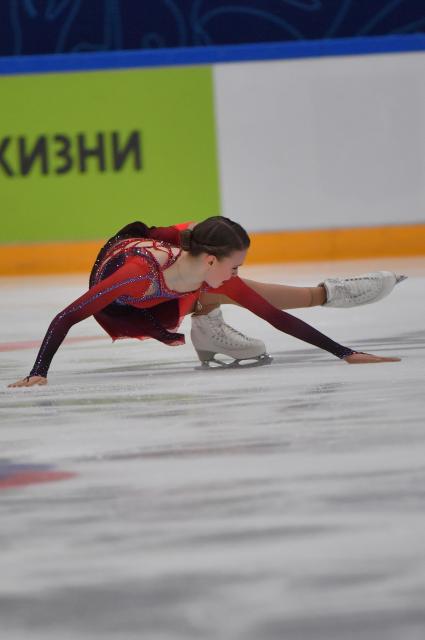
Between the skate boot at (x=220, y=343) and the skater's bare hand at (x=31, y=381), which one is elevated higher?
the skate boot at (x=220, y=343)

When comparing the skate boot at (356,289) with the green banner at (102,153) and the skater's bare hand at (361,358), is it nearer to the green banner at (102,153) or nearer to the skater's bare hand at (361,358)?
the skater's bare hand at (361,358)

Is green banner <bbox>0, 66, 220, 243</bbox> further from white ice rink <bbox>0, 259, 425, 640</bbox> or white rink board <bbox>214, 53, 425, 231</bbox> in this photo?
white ice rink <bbox>0, 259, 425, 640</bbox>

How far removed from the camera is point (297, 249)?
18.3ft

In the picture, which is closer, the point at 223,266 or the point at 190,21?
Result: the point at 223,266

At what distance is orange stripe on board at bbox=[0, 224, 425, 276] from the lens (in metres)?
5.57

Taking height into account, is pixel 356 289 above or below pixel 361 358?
above

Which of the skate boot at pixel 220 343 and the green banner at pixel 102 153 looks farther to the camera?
the green banner at pixel 102 153

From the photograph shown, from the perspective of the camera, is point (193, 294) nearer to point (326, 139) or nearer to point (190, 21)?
point (326, 139)

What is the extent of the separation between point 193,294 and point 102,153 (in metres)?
3.17

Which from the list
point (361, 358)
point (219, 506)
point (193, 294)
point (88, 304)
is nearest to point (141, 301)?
point (193, 294)

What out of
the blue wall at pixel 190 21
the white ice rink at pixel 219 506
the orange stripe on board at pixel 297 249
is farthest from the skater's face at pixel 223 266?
the blue wall at pixel 190 21

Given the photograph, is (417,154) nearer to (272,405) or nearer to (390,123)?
(390,123)

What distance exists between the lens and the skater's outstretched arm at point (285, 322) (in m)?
2.46

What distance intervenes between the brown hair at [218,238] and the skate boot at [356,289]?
38 cm
